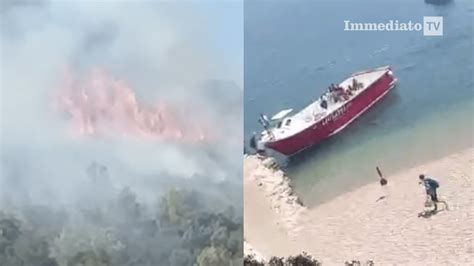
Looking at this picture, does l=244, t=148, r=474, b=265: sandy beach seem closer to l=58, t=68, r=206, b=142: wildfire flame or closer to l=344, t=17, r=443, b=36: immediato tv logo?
l=58, t=68, r=206, b=142: wildfire flame

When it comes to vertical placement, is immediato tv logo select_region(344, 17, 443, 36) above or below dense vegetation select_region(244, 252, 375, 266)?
above

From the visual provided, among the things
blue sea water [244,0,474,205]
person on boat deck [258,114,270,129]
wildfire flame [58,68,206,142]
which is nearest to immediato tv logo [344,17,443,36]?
blue sea water [244,0,474,205]

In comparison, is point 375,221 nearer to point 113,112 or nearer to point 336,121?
point 336,121

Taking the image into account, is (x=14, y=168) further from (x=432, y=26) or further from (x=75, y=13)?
(x=432, y=26)

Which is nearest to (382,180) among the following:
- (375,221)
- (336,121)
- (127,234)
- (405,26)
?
(375,221)

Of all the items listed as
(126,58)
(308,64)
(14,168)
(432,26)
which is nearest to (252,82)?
(308,64)
